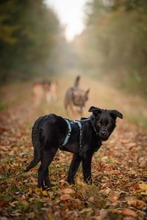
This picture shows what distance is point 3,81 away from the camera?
35.1 metres

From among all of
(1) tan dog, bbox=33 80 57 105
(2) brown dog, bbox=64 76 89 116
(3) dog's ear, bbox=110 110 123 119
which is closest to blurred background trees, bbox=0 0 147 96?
(1) tan dog, bbox=33 80 57 105

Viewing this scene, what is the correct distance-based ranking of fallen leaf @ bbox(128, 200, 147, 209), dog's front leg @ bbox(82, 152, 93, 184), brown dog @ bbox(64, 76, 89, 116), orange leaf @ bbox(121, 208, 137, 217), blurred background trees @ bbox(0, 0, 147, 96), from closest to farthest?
orange leaf @ bbox(121, 208, 137, 217), fallen leaf @ bbox(128, 200, 147, 209), dog's front leg @ bbox(82, 152, 93, 184), brown dog @ bbox(64, 76, 89, 116), blurred background trees @ bbox(0, 0, 147, 96)

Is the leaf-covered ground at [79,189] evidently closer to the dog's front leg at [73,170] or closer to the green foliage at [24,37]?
the dog's front leg at [73,170]

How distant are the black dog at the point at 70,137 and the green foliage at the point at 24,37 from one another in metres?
21.5

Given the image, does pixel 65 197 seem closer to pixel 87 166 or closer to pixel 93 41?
pixel 87 166

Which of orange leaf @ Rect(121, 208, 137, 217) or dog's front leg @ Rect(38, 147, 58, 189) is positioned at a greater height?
dog's front leg @ Rect(38, 147, 58, 189)

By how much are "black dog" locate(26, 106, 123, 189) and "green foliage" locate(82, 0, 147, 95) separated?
13124mm

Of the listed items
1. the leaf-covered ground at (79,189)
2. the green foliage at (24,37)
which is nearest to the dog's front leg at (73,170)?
the leaf-covered ground at (79,189)

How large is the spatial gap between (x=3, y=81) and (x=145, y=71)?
1799 centimetres

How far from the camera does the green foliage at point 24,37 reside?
95.9ft

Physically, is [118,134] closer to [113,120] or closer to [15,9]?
[113,120]

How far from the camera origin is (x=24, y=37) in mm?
34625

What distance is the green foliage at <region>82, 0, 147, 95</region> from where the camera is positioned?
20356 millimetres

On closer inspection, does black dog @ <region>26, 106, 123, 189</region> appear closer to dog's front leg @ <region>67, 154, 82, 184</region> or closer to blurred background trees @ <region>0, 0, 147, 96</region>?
dog's front leg @ <region>67, 154, 82, 184</region>
